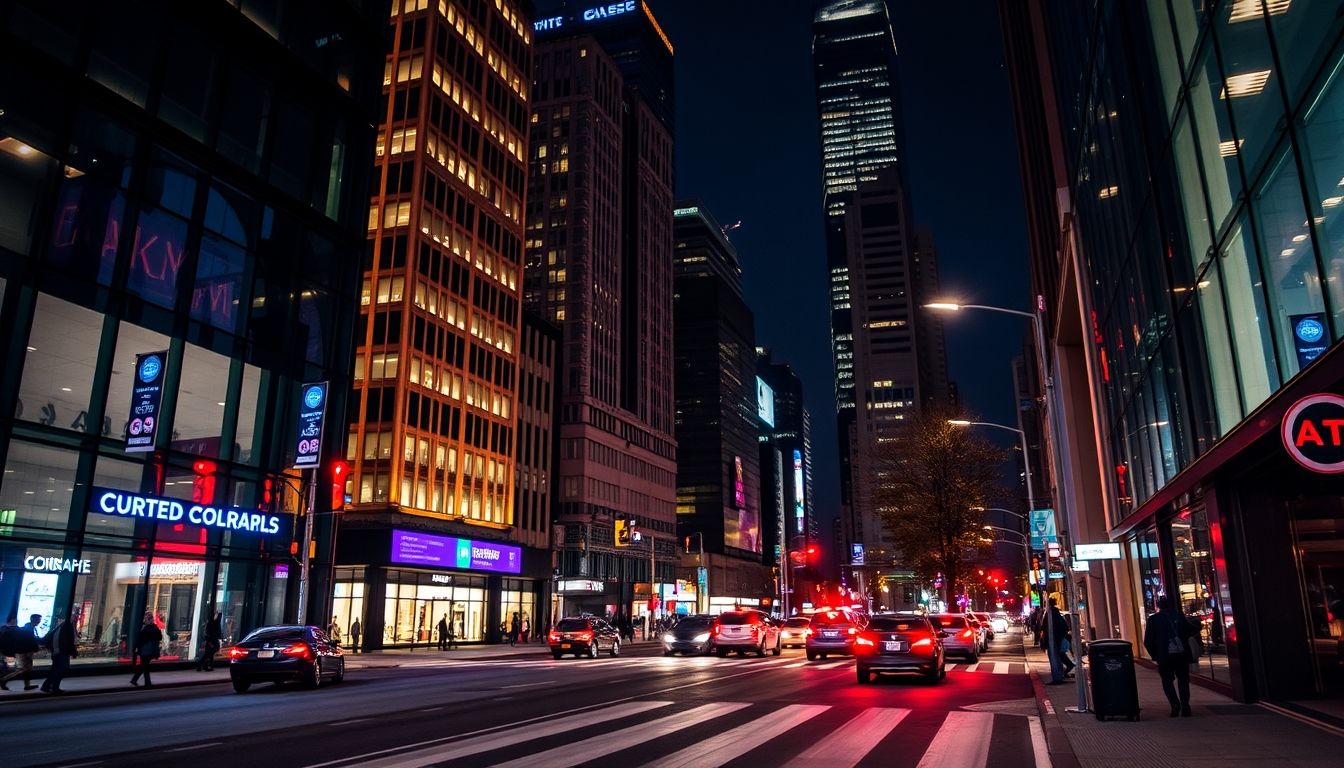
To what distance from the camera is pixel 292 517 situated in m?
33.8

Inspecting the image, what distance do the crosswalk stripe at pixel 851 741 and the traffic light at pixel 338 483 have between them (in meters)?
25.9

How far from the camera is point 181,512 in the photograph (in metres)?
28.2

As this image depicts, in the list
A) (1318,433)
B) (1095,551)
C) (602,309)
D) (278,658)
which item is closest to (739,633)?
(1095,551)

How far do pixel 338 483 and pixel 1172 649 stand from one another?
30.3 meters

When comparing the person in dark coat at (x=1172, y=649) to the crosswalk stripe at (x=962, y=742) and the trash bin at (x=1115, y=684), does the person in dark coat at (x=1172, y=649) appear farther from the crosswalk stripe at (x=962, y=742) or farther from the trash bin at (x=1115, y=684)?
the crosswalk stripe at (x=962, y=742)

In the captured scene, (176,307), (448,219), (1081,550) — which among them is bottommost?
(1081,550)

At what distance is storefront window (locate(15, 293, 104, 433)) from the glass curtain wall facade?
95.0ft

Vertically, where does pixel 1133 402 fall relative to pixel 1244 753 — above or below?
above

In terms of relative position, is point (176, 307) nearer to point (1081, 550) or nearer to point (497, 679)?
point (497, 679)

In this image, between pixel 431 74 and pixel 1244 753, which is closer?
pixel 1244 753

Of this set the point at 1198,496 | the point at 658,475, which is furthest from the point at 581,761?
the point at 658,475

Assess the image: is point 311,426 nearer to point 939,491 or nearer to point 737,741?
point 737,741

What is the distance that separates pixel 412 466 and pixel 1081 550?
44421 millimetres

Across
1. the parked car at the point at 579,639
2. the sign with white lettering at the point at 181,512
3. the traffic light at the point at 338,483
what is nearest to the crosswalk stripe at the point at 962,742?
the sign with white lettering at the point at 181,512
